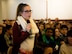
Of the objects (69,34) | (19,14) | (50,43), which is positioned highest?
(19,14)

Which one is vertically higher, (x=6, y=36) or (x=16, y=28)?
(x=16, y=28)

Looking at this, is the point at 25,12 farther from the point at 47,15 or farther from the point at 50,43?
the point at 47,15

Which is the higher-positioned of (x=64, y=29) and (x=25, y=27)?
(x=25, y=27)

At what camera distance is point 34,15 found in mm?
9031

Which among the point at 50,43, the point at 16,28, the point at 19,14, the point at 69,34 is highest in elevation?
the point at 19,14

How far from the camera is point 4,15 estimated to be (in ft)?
31.2

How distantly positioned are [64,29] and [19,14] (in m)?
2.99

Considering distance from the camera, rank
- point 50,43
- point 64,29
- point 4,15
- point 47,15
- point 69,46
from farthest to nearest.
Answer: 1. point 4,15
2. point 47,15
3. point 64,29
4. point 50,43
5. point 69,46

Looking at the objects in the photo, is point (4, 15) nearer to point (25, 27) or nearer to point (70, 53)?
point (70, 53)

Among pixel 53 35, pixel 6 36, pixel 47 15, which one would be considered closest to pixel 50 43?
pixel 53 35

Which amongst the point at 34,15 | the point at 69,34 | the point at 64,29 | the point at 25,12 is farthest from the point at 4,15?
the point at 25,12

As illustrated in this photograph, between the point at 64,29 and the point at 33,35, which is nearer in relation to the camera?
the point at 33,35

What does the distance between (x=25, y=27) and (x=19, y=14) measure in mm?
155

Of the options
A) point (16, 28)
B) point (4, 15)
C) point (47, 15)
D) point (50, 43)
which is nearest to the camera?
point (16, 28)
